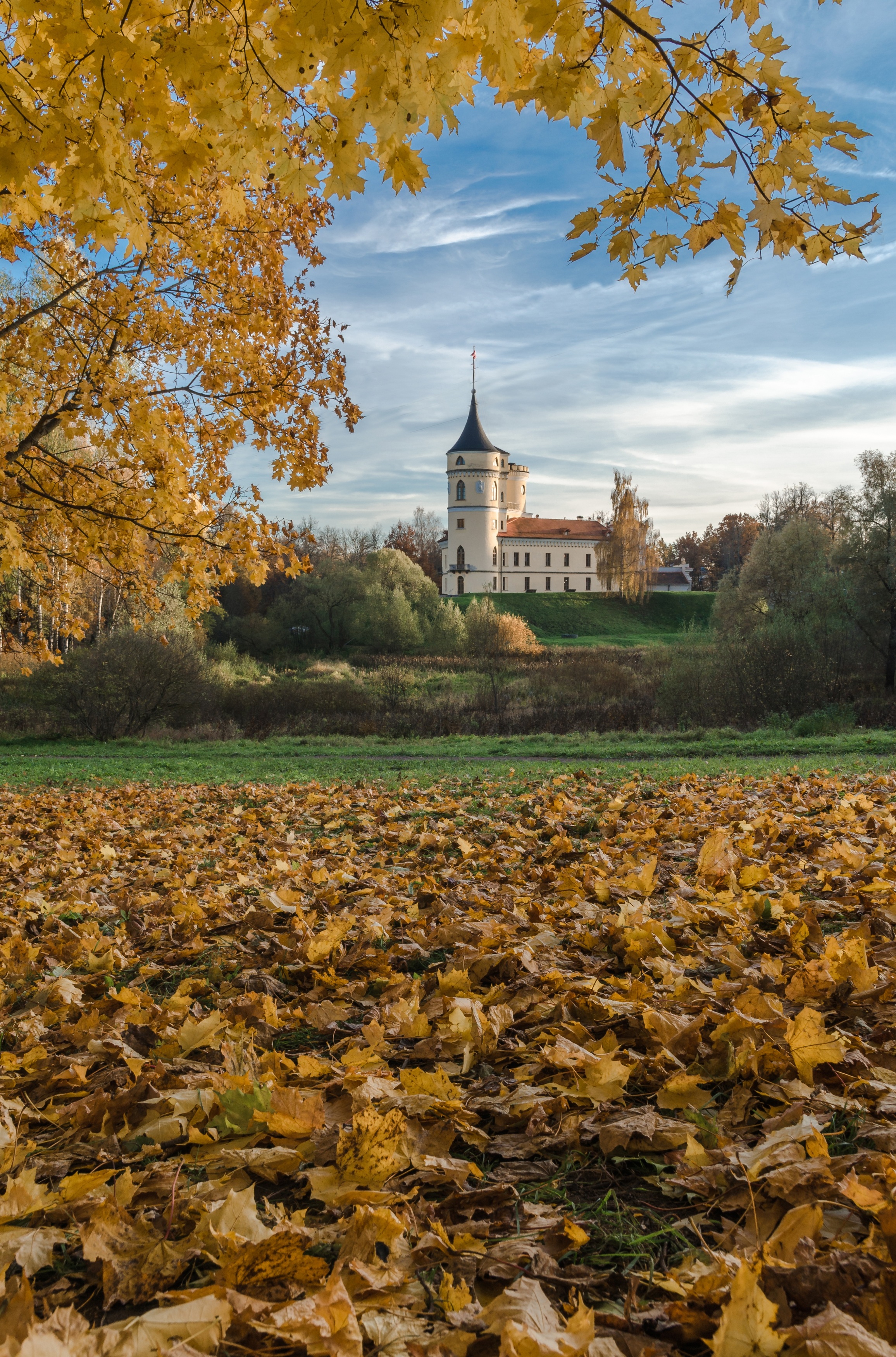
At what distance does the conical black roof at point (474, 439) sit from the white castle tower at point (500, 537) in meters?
0.08

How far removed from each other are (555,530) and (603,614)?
2079 cm

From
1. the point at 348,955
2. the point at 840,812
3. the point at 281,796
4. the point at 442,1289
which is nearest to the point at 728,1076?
the point at 442,1289

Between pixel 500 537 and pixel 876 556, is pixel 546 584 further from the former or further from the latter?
pixel 876 556

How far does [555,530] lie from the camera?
9594cm

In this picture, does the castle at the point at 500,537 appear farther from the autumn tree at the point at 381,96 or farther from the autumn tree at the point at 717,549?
the autumn tree at the point at 381,96

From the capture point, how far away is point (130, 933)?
157 inches

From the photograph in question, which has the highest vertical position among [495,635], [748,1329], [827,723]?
[495,635]

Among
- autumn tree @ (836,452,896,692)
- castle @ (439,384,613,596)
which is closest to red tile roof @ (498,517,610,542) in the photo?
castle @ (439,384,613,596)

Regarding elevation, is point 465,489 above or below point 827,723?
above

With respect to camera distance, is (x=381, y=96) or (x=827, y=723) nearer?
(x=381, y=96)

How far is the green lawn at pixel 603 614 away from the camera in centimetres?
7325

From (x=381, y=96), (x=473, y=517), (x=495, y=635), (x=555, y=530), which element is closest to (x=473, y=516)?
(x=473, y=517)

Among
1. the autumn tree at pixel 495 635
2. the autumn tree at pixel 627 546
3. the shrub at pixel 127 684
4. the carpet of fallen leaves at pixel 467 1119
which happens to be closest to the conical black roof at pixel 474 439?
the autumn tree at pixel 627 546

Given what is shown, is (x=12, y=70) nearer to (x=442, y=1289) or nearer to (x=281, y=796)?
(x=442, y=1289)
